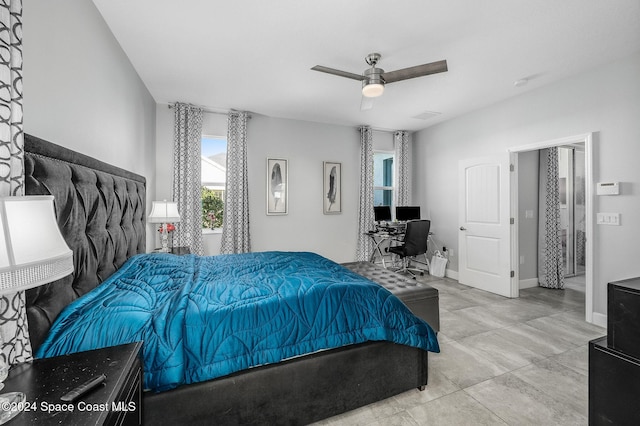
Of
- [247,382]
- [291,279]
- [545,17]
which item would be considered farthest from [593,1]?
[247,382]

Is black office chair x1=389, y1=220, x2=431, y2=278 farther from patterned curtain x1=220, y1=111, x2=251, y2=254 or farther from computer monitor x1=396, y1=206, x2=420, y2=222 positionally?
patterned curtain x1=220, y1=111, x2=251, y2=254

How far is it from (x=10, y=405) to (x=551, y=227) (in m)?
5.54

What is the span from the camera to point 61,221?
1301 millimetres

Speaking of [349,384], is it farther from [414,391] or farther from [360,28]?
[360,28]

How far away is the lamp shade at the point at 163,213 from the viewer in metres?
3.00

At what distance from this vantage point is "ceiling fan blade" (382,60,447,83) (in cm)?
237

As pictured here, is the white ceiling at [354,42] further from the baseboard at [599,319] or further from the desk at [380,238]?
the baseboard at [599,319]

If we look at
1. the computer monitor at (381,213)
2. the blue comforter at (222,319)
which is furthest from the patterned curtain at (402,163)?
the blue comforter at (222,319)

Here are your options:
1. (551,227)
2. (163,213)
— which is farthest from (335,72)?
(551,227)

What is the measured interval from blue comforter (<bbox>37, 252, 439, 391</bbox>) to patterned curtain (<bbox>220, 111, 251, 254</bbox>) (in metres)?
2.04

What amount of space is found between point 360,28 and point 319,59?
1.96 feet

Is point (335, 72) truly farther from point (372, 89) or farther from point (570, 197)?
point (570, 197)

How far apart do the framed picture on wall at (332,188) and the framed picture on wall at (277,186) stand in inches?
28.5

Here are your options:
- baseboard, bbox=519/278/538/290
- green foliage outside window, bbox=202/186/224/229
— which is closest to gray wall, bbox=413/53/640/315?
baseboard, bbox=519/278/538/290
